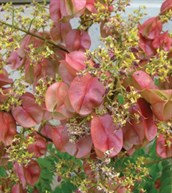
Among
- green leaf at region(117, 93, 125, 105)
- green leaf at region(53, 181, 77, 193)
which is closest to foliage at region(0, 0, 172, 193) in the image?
green leaf at region(117, 93, 125, 105)

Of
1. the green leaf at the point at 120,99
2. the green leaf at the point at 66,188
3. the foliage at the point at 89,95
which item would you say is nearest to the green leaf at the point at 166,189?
the green leaf at the point at 66,188

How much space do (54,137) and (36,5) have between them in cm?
41

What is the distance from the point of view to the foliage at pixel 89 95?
1283 millimetres

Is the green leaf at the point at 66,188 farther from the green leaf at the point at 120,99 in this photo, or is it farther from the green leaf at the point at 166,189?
the green leaf at the point at 120,99

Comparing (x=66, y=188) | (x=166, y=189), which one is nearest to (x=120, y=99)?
(x=166, y=189)

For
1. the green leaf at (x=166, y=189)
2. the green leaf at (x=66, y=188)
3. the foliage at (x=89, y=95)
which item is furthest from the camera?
the green leaf at (x=66, y=188)

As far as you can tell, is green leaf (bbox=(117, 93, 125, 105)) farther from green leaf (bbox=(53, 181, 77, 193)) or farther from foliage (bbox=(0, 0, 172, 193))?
green leaf (bbox=(53, 181, 77, 193))

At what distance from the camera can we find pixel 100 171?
4.38ft

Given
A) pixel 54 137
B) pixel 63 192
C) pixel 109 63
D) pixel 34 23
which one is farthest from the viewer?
pixel 63 192

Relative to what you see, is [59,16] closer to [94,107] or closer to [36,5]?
[36,5]

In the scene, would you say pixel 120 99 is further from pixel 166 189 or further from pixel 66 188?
pixel 66 188

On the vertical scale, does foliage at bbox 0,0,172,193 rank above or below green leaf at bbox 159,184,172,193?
above

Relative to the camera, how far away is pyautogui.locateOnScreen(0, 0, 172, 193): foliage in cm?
128

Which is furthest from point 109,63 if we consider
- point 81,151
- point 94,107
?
point 81,151
